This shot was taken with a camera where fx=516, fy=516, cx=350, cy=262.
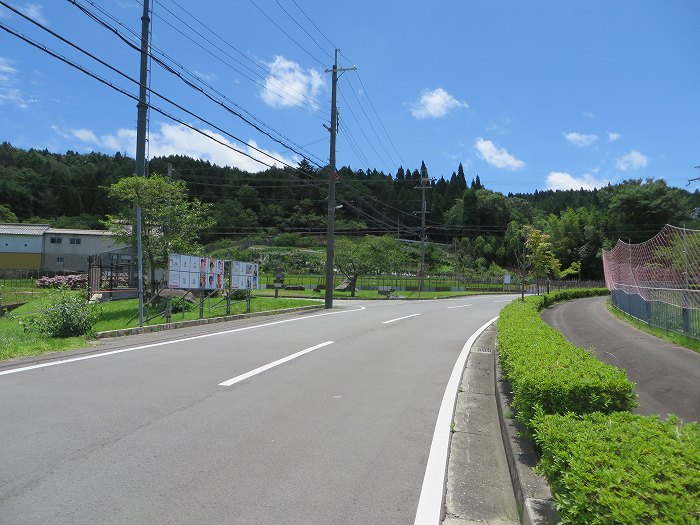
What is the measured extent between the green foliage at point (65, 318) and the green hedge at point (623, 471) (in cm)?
1231

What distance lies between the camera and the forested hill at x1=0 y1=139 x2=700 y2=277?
7938 centimetres

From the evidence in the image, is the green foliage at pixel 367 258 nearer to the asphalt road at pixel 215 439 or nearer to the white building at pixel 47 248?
the white building at pixel 47 248

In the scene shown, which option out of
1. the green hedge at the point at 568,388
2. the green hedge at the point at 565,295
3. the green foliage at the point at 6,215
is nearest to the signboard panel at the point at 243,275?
the green hedge at the point at 565,295

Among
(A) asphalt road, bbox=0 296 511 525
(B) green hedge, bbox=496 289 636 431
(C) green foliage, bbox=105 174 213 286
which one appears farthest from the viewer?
(C) green foliage, bbox=105 174 213 286

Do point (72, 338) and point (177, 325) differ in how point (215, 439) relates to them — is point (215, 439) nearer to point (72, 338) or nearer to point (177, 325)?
point (72, 338)

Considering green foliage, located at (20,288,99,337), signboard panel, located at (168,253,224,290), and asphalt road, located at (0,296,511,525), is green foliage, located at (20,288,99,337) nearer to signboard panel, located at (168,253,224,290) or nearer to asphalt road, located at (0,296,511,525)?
signboard panel, located at (168,253,224,290)

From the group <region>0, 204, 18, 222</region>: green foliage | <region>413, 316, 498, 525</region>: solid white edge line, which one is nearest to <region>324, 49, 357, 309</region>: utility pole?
<region>413, 316, 498, 525</region>: solid white edge line

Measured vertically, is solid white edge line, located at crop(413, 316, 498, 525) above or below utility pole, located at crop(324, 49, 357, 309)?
below

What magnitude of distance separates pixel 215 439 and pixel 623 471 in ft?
12.3

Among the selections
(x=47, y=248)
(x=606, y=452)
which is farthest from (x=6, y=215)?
(x=606, y=452)

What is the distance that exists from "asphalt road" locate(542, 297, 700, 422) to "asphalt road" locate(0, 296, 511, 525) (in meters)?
3.20

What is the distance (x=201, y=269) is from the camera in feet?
57.0

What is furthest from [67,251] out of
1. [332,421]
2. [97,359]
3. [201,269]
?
[332,421]

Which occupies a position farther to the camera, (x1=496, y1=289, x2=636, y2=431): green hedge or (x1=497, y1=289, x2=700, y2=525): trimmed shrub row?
(x1=496, y1=289, x2=636, y2=431): green hedge
